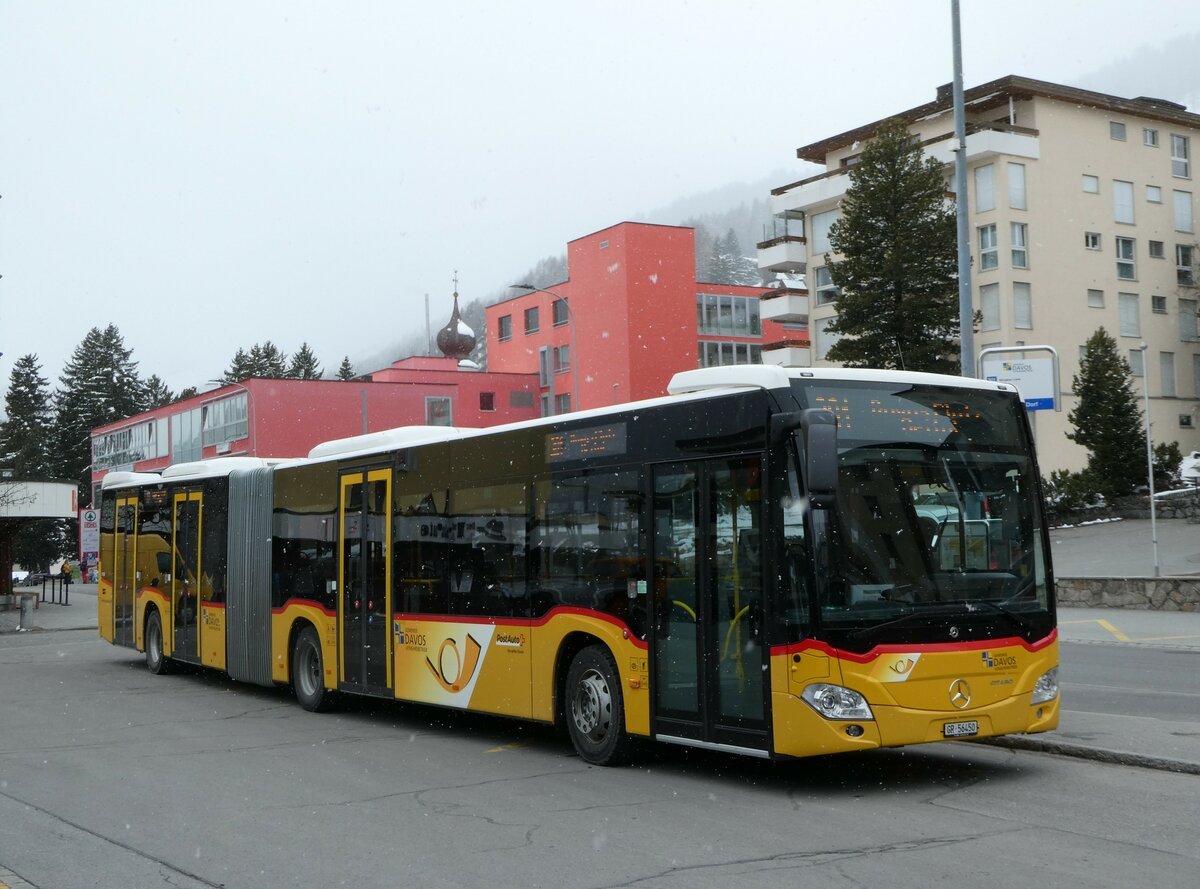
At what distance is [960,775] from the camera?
9.92 m

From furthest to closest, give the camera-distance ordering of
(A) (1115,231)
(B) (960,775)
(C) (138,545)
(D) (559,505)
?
(A) (1115,231)
(C) (138,545)
(D) (559,505)
(B) (960,775)

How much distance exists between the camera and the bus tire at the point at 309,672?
15.6 metres

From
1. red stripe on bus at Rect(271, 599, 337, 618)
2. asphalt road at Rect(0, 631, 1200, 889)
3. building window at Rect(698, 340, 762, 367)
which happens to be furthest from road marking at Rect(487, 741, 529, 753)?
building window at Rect(698, 340, 762, 367)

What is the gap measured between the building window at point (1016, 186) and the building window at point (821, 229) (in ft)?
29.2

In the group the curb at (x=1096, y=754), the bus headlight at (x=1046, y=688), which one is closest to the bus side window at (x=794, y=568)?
the bus headlight at (x=1046, y=688)

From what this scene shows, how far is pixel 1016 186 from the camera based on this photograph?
2180 inches

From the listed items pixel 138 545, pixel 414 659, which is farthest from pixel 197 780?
pixel 138 545

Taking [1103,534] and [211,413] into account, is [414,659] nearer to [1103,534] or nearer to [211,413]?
[1103,534]

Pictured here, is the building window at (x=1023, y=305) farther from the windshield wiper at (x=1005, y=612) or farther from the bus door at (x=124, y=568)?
the windshield wiper at (x=1005, y=612)

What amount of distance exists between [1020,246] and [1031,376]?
40.1 m

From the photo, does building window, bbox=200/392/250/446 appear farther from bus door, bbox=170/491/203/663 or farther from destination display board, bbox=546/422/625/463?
destination display board, bbox=546/422/625/463

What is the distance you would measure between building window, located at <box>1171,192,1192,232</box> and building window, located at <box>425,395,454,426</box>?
37.1m

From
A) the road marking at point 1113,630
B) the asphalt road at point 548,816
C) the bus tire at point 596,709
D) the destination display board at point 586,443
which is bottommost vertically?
the road marking at point 1113,630

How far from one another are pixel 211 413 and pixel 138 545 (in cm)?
5904
